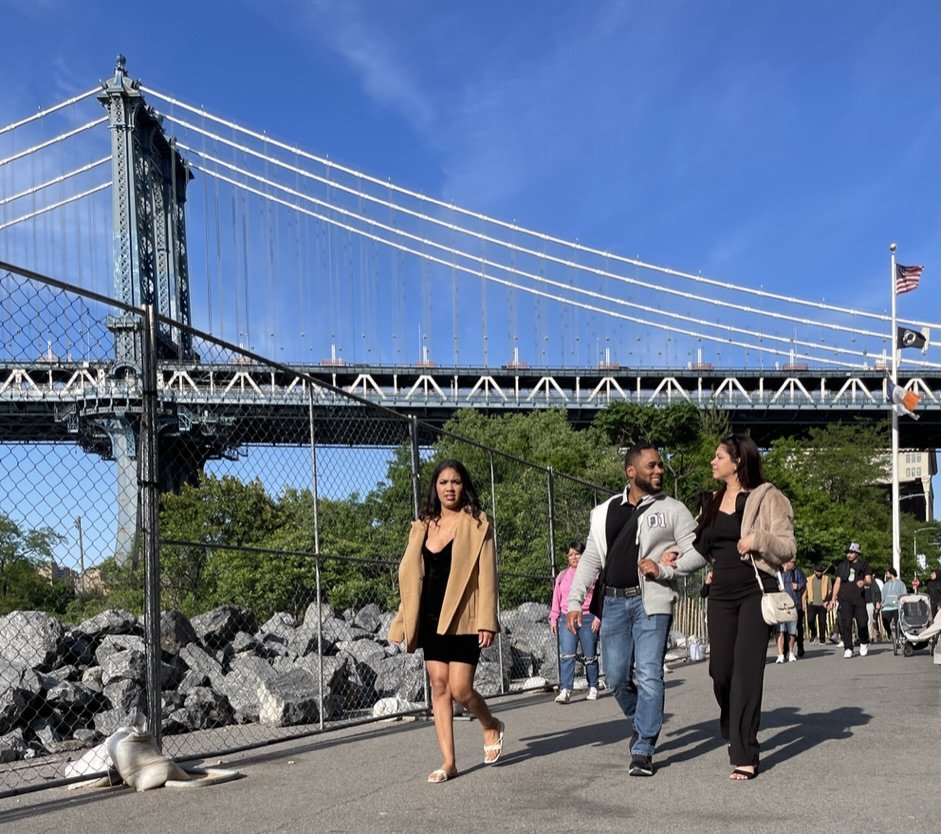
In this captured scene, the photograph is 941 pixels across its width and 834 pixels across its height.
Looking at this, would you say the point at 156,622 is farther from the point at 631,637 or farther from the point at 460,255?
the point at 460,255

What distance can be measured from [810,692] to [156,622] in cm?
671

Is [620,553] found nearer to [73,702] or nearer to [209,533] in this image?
[73,702]

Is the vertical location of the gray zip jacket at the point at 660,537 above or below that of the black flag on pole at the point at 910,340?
below

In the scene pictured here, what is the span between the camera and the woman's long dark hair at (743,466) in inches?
257

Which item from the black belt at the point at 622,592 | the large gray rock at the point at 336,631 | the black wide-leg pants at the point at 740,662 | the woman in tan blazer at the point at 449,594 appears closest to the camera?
the black wide-leg pants at the point at 740,662

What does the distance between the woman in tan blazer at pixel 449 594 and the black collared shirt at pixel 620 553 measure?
0.71 metres

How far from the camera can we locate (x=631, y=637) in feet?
21.8

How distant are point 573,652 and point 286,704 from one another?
257cm

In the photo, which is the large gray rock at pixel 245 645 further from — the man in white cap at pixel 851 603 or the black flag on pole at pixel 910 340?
the black flag on pole at pixel 910 340

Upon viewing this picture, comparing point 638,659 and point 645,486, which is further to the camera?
point 645,486

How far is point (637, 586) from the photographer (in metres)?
6.60

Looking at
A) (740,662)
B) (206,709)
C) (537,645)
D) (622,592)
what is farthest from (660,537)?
(537,645)

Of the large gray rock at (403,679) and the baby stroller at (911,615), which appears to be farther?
the baby stroller at (911,615)

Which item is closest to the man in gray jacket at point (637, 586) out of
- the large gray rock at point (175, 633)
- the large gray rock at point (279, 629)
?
the large gray rock at point (175, 633)
